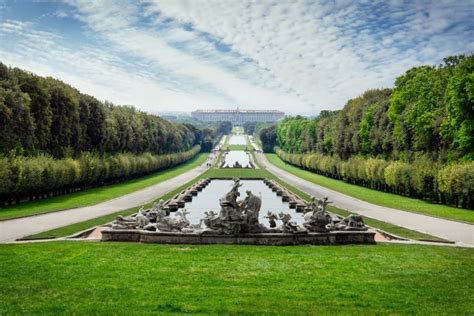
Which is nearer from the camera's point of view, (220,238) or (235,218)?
(220,238)

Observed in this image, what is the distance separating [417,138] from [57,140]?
36151mm

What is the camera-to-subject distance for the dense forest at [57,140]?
41.8 meters

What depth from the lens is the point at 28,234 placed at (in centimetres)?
2458

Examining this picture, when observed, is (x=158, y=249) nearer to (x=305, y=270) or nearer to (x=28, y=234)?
(x=305, y=270)

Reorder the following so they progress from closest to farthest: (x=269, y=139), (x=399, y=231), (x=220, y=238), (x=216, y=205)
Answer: (x=220, y=238) → (x=399, y=231) → (x=216, y=205) → (x=269, y=139)

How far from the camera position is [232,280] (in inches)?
569

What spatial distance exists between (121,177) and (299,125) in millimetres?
60263

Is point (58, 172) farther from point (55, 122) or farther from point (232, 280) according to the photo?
point (232, 280)

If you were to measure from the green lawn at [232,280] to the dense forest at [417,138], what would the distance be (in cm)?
2409

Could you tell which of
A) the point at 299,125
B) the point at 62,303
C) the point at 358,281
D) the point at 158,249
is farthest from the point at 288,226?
the point at 299,125

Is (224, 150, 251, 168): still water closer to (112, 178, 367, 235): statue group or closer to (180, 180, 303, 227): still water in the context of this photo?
(180, 180, 303, 227): still water

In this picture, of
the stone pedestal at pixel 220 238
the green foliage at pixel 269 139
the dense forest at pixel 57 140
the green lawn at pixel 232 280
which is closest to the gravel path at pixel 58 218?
the green lawn at pixel 232 280

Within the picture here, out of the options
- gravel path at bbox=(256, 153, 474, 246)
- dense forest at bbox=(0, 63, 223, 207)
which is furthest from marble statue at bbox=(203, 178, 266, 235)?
dense forest at bbox=(0, 63, 223, 207)

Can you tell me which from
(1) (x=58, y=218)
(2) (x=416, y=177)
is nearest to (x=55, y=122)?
(1) (x=58, y=218)
